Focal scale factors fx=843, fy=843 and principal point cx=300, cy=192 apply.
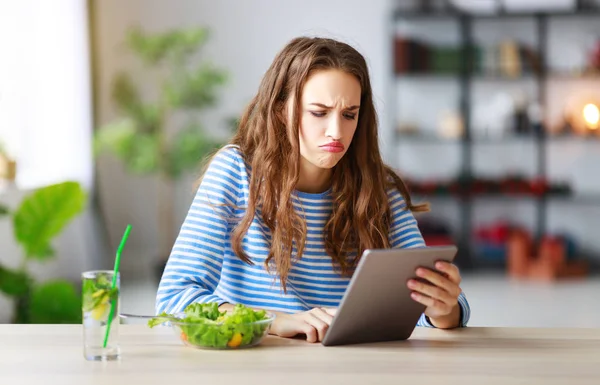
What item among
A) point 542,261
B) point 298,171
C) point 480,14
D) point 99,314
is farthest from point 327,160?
point 480,14

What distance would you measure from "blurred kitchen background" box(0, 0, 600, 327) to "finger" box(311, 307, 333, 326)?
4.21 metres

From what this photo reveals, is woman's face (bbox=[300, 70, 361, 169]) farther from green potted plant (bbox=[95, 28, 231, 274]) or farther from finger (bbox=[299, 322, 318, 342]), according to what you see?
green potted plant (bbox=[95, 28, 231, 274])

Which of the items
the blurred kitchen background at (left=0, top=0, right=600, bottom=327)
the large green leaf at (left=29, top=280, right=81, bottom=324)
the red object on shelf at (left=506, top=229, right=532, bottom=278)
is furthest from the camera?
the red object on shelf at (left=506, top=229, right=532, bottom=278)

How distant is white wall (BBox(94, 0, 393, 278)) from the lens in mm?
6559

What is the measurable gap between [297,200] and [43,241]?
2126mm

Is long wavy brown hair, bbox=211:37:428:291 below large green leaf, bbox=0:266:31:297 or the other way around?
the other way around

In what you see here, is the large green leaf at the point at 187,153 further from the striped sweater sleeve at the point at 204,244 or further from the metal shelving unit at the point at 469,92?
the striped sweater sleeve at the point at 204,244

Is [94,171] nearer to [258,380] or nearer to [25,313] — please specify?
[25,313]

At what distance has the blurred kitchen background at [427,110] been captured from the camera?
5906 mm

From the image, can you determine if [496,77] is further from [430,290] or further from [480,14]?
[430,290]

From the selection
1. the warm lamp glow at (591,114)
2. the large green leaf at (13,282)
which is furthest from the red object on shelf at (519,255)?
the large green leaf at (13,282)

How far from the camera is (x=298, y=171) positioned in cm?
191

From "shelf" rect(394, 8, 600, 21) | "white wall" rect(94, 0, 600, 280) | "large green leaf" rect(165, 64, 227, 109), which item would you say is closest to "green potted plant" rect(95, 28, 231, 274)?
"large green leaf" rect(165, 64, 227, 109)

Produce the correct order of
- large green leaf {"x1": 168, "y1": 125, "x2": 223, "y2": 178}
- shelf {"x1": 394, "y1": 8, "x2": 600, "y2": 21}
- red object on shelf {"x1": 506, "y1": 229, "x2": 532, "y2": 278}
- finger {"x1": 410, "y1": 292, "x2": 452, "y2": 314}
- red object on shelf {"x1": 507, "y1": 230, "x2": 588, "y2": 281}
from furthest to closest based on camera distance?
shelf {"x1": 394, "y1": 8, "x2": 600, "y2": 21} → red object on shelf {"x1": 506, "y1": 229, "x2": 532, "y2": 278} → red object on shelf {"x1": 507, "y1": 230, "x2": 588, "y2": 281} → large green leaf {"x1": 168, "y1": 125, "x2": 223, "y2": 178} → finger {"x1": 410, "y1": 292, "x2": 452, "y2": 314}
